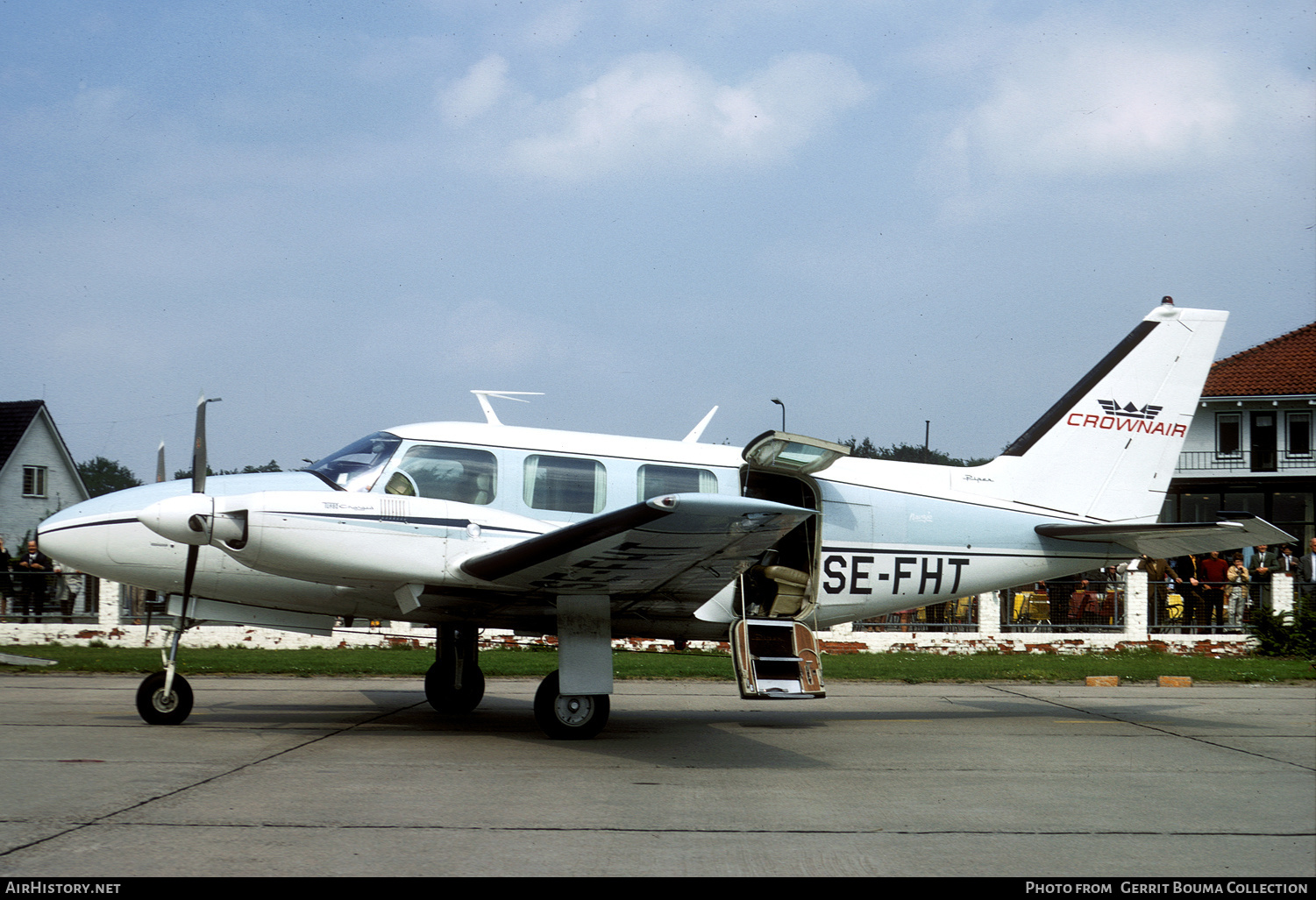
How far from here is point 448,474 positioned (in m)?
8.94

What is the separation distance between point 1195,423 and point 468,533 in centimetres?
4379

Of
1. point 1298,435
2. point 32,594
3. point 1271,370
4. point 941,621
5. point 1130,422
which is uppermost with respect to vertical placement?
point 1271,370

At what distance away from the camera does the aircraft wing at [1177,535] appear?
948cm

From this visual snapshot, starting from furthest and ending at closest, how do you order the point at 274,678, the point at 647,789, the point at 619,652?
the point at 619,652, the point at 274,678, the point at 647,789

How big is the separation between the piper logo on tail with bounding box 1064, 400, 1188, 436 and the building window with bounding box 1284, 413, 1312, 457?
38321 millimetres

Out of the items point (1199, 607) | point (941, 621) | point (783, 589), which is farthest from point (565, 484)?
point (1199, 607)

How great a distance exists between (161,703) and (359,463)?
2.76 meters

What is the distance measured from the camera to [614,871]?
4.50 metres

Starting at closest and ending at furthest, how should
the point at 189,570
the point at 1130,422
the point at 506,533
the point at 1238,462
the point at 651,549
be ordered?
the point at 651,549 → the point at 506,533 → the point at 189,570 → the point at 1130,422 → the point at 1238,462

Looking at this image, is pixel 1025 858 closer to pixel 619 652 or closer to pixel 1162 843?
pixel 1162 843

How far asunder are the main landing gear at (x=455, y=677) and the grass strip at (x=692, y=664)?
3.51m

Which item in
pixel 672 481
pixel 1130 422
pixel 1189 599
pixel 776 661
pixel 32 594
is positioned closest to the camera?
pixel 776 661

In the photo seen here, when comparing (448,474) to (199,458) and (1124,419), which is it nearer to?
(199,458)
